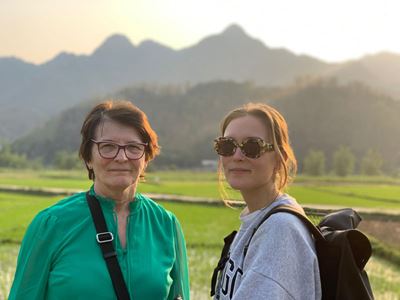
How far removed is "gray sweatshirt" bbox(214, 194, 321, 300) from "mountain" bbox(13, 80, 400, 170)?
84.1 m

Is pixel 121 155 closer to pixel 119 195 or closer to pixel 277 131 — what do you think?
pixel 119 195

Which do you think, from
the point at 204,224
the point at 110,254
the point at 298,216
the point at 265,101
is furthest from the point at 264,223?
the point at 265,101

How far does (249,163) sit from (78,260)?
1.18 m

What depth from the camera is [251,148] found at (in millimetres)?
2332

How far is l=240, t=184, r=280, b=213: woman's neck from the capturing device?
237 cm

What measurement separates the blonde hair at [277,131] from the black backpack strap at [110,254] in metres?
0.96

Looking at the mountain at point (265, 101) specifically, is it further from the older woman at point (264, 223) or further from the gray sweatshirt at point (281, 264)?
the gray sweatshirt at point (281, 264)

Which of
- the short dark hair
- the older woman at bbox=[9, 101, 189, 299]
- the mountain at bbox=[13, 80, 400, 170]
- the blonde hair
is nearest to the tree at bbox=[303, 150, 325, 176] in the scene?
the mountain at bbox=[13, 80, 400, 170]

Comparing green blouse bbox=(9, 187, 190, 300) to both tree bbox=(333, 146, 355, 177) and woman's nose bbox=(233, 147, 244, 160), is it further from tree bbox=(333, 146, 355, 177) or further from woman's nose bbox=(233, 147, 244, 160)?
tree bbox=(333, 146, 355, 177)

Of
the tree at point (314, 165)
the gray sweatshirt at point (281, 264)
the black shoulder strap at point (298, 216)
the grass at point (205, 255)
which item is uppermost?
the black shoulder strap at point (298, 216)

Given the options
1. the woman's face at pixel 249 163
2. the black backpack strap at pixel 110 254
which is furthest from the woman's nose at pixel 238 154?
the black backpack strap at pixel 110 254

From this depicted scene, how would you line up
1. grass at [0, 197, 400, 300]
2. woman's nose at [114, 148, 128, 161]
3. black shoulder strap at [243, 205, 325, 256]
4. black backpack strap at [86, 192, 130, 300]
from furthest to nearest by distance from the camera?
1. grass at [0, 197, 400, 300]
2. woman's nose at [114, 148, 128, 161]
3. black backpack strap at [86, 192, 130, 300]
4. black shoulder strap at [243, 205, 325, 256]

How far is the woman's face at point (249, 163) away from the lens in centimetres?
237

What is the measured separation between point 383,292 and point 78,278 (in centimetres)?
867
